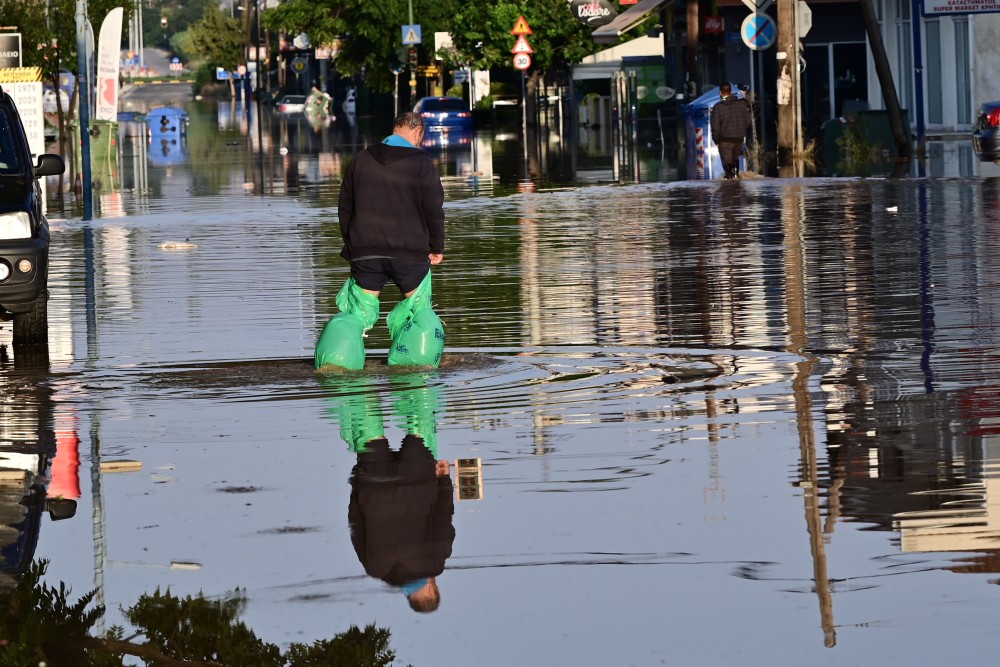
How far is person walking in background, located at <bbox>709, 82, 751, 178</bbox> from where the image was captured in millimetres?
30891

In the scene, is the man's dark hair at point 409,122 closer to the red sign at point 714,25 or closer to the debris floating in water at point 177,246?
the debris floating in water at point 177,246

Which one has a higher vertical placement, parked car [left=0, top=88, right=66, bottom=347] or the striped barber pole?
the striped barber pole

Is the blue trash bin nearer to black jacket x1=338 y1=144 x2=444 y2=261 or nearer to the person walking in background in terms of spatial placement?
the person walking in background

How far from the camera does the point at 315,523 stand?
7195mm

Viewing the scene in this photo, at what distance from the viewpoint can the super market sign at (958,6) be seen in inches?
1378

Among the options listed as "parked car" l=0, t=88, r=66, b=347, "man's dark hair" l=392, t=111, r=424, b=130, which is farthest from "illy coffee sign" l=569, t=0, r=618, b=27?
"man's dark hair" l=392, t=111, r=424, b=130

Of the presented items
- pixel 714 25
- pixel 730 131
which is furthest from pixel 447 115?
pixel 730 131

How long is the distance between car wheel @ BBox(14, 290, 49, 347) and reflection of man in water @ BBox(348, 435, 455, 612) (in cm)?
496

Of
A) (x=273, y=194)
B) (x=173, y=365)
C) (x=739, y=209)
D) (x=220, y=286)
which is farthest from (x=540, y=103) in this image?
(x=173, y=365)

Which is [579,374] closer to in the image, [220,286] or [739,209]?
[220,286]

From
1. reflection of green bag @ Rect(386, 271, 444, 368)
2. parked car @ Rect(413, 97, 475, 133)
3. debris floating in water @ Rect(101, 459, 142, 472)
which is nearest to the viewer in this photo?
debris floating in water @ Rect(101, 459, 142, 472)

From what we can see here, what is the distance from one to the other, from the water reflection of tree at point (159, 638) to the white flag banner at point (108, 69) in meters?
27.4

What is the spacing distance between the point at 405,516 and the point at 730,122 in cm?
2417

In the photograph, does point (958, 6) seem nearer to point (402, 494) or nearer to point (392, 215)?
point (392, 215)
